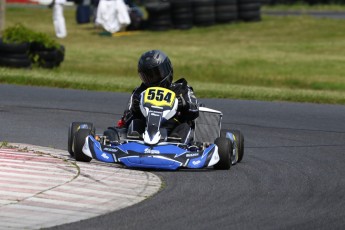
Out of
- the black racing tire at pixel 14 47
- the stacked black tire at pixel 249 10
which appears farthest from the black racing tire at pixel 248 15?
the black racing tire at pixel 14 47

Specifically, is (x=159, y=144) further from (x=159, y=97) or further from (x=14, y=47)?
(x=14, y=47)

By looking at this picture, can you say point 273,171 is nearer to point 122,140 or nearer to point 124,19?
point 122,140

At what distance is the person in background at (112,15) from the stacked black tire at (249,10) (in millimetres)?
4224

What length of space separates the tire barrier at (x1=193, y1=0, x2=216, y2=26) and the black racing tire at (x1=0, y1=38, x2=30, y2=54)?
14.5m

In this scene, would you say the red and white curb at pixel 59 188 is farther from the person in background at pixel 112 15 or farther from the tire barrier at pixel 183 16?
the tire barrier at pixel 183 16

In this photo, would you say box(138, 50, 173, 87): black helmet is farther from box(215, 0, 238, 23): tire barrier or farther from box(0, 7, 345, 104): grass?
box(215, 0, 238, 23): tire barrier

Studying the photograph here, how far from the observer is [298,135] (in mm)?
13922

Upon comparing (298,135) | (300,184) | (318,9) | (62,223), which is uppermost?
(62,223)

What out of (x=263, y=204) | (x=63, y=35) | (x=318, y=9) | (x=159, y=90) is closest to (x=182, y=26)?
(x=63, y=35)

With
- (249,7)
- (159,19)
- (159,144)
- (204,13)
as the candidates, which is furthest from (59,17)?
(159,144)

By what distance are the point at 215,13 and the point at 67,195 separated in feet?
97.7

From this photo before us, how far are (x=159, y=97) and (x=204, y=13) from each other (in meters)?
26.8

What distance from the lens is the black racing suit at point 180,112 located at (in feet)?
35.6

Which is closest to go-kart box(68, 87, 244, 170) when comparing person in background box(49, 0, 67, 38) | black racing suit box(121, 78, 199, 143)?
black racing suit box(121, 78, 199, 143)
